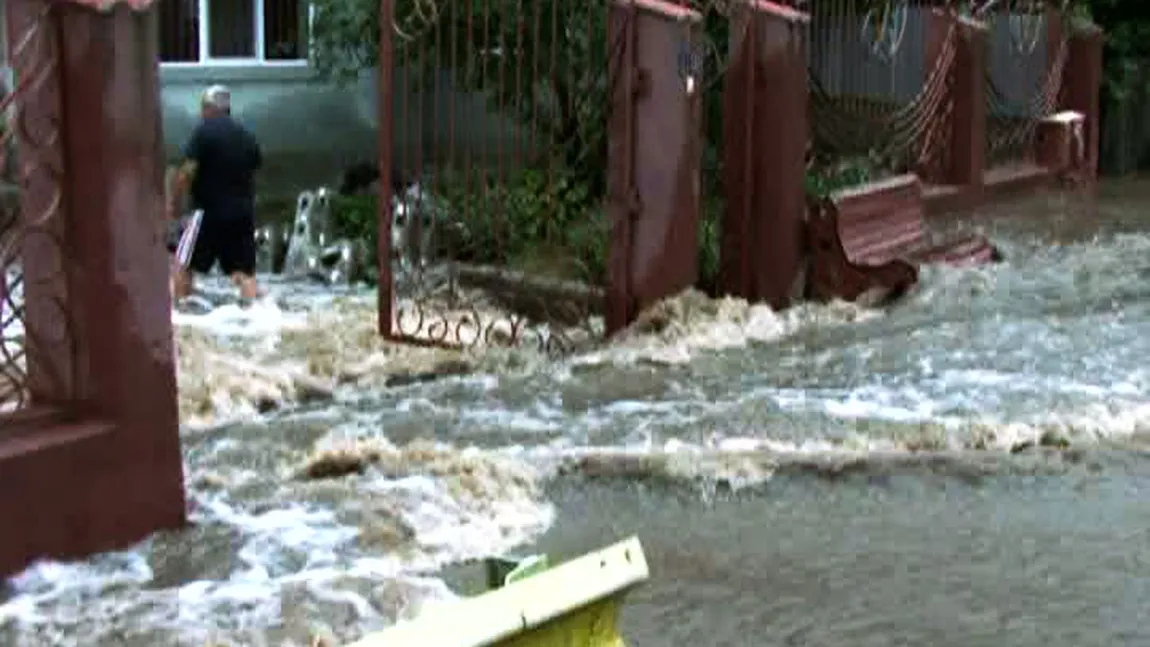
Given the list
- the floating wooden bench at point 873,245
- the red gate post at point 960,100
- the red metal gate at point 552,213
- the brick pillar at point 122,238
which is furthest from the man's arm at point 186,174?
the brick pillar at point 122,238

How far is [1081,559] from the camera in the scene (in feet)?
21.4

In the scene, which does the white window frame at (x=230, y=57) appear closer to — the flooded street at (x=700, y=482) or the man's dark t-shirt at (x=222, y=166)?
the man's dark t-shirt at (x=222, y=166)

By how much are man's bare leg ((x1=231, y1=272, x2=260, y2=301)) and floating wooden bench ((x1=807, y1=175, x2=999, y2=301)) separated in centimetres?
436

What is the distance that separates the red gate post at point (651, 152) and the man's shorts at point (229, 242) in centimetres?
407

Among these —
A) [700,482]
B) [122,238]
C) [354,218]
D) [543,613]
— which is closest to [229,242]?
[354,218]

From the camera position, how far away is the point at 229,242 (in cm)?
1416

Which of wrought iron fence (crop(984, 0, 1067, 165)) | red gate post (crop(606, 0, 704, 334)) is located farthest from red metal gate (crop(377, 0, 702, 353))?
wrought iron fence (crop(984, 0, 1067, 165))

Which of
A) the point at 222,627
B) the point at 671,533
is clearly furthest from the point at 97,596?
the point at 671,533

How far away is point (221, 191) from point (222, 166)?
0.70ft

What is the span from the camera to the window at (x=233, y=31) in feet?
65.7

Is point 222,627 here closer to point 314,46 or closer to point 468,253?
point 468,253

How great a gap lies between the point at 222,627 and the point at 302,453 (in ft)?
8.23

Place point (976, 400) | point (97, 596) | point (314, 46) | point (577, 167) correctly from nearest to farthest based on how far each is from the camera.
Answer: point (97, 596)
point (976, 400)
point (577, 167)
point (314, 46)

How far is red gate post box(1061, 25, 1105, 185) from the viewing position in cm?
1998
